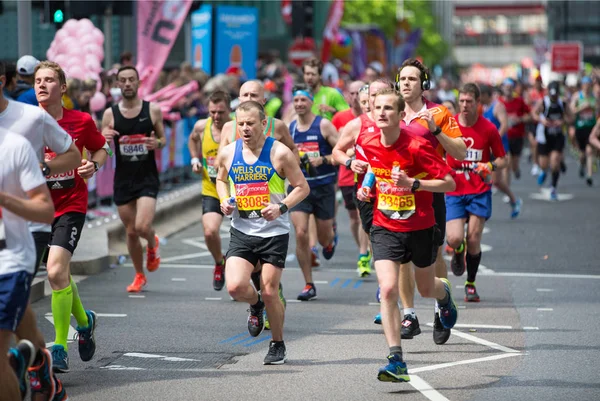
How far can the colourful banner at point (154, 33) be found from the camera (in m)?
18.1

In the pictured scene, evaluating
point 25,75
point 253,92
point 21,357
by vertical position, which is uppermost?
point 25,75

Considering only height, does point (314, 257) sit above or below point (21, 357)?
below

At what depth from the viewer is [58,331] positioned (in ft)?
25.3

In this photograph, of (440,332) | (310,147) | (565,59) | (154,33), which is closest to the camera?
(440,332)

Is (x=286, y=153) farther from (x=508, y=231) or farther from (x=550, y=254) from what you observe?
(x=508, y=231)

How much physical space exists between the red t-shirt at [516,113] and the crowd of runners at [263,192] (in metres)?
11.3

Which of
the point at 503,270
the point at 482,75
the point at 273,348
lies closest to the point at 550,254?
the point at 503,270

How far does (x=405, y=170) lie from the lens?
25.4ft

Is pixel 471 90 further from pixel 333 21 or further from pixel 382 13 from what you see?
pixel 382 13

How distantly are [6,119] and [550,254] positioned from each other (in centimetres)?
943

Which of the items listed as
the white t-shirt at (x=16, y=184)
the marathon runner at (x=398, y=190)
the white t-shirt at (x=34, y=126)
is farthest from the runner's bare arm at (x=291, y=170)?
the white t-shirt at (x=16, y=184)

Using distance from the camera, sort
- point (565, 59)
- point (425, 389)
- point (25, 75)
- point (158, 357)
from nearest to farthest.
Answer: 1. point (425, 389)
2. point (158, 357)
3. point (25, 75)
4. point (565, 59)

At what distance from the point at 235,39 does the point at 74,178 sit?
1685 centimetres

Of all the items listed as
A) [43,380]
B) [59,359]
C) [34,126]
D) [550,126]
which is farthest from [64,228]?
[550,126]
